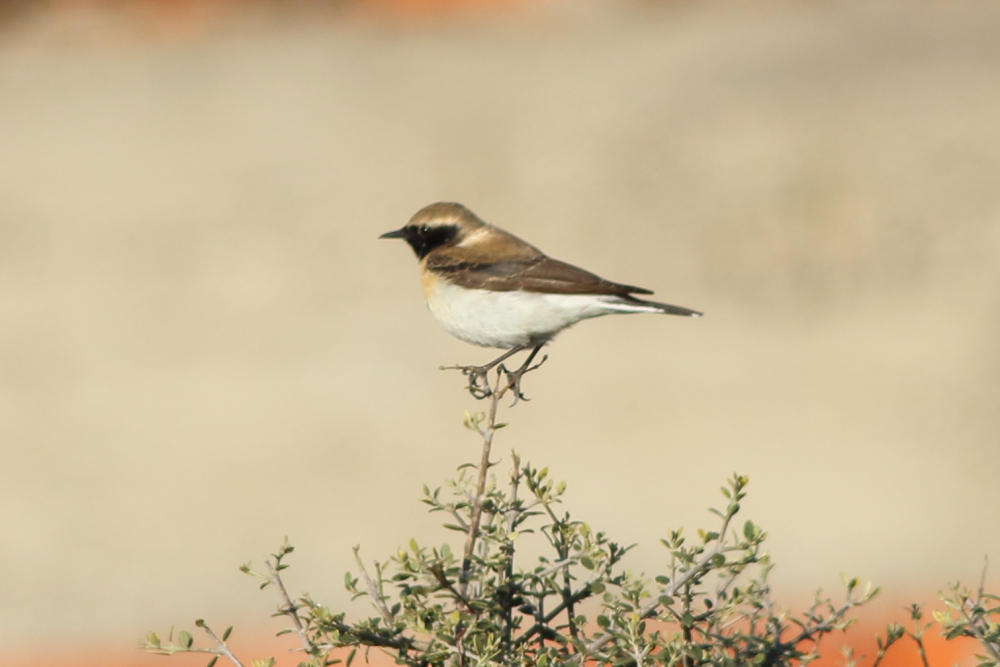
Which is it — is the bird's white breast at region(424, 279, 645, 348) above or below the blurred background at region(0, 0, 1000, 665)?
below

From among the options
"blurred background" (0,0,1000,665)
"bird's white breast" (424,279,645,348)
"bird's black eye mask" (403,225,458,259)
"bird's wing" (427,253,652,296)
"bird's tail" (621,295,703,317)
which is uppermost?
"blurred background" (0,0,1000,665)

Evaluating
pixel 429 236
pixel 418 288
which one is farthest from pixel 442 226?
pixel 418 288

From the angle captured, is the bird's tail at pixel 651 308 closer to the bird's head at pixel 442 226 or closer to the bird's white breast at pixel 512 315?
the bird's white breast at pixel 512 315

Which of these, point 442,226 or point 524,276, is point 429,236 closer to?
point 442,226

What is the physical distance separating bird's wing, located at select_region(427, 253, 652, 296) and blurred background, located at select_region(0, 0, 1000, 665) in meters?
2.23

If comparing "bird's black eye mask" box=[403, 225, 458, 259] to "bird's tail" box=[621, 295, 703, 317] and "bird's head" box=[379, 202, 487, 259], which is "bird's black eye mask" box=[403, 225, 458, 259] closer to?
"bird's head" box=[379, 202, 487, 259]

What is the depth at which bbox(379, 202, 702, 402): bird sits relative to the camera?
4.84 meters

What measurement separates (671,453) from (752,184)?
5.61 meters

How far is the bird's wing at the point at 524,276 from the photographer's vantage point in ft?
16.1

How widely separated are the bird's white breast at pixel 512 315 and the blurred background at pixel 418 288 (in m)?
2.15

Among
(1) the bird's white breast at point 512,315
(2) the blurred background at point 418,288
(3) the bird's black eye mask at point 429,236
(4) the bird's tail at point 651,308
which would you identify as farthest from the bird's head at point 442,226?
(2) the blurred background at point 418,288

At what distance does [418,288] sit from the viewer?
50.5ft

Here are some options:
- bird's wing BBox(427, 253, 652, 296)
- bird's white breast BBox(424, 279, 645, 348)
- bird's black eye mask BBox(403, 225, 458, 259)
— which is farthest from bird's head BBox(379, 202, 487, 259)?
bird's white breast BBox(424, 279, 645, 348)

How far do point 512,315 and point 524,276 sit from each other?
214 mm
